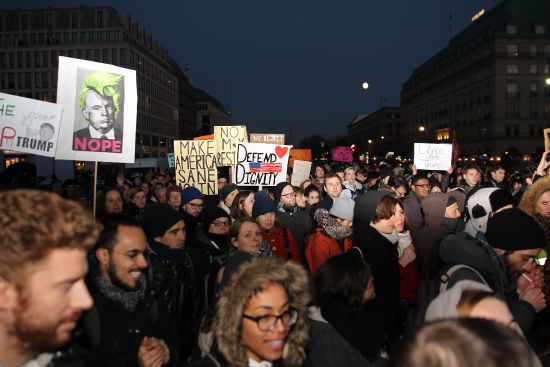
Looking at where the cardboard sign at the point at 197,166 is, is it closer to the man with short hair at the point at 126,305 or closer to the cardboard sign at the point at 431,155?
the cardboard sign at the point at 431,155

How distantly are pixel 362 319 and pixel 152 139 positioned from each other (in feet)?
326

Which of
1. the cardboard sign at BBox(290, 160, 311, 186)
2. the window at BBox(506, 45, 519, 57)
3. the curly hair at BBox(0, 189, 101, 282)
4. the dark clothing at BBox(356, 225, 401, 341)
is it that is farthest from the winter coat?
the window at BBox(506, 45, 519, 57)

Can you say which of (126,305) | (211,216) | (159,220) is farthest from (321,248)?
(126,305)

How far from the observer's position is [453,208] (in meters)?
6.17

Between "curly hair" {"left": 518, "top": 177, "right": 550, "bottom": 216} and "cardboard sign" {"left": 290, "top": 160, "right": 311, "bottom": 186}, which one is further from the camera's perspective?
"cardboard sign" {"left": 290, "top": 160, "right": 311, "bottom": 186}

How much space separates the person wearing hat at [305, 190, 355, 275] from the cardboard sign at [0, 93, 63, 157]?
13.8 feet

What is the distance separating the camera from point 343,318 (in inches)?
120

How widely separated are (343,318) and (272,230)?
114 inches

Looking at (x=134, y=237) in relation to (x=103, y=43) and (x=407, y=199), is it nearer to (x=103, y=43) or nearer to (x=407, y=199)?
(x=407, y=199)

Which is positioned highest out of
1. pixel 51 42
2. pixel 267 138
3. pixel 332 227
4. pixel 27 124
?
pixel 51 42

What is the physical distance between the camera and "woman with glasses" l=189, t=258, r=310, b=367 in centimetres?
237

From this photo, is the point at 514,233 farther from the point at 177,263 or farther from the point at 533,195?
the point at 177,263

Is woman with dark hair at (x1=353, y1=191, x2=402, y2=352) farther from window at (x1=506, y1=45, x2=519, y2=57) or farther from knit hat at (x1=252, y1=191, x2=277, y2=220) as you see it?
window at (x1=506, y1=45, x2=519, y2=57)

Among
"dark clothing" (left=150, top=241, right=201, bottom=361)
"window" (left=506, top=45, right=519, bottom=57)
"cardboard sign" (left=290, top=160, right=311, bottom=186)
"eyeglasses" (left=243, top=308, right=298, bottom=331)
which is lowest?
"dark clothing" (left=150, top=241, right=201, bottom=361)
